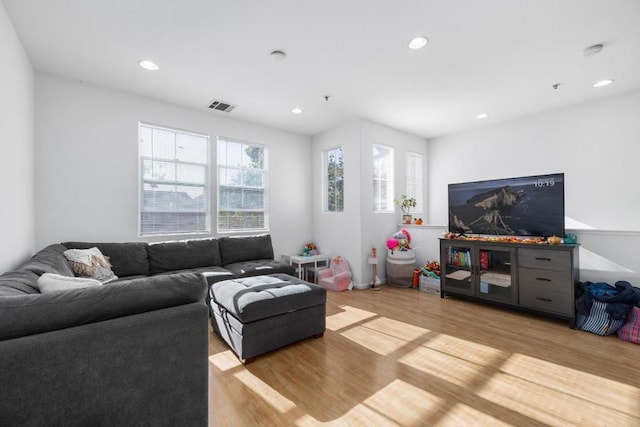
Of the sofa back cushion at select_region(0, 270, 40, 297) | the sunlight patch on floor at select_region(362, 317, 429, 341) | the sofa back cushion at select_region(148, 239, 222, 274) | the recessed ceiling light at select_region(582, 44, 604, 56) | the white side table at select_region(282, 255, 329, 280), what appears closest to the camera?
the sofa back cushion at select_region(0, 270, 40, 297)

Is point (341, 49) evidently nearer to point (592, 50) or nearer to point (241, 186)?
point (592, 50)

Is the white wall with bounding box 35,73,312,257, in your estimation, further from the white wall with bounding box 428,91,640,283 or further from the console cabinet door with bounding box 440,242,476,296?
the white wall with bounding box 428,91,640,283

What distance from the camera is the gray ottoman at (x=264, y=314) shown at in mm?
2164

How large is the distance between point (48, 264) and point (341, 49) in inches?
118

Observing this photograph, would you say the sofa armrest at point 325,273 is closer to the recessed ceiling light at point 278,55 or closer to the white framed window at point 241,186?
the white framed window at point 241,186

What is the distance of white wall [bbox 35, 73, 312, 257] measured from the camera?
3.02 m

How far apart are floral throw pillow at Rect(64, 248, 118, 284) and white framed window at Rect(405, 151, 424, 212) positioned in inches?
185

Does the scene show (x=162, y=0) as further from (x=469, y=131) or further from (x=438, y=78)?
(x=469, y=131)

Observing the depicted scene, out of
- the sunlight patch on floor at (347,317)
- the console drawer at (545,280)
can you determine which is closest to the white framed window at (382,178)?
the sunlight patch on floor at (347,317)

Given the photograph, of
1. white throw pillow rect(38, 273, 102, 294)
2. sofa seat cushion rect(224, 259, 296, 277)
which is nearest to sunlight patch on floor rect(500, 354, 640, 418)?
sofa seat cushion rect(224, 259, 296, 277)

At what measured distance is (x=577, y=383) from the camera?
1880mm

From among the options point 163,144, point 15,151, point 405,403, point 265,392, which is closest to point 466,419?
point 405,403

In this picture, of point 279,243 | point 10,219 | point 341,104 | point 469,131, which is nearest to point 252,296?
point 10,219

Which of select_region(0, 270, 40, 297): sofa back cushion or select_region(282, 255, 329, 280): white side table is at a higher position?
select_region(0, 270, 40, 297): sofa back cushion
